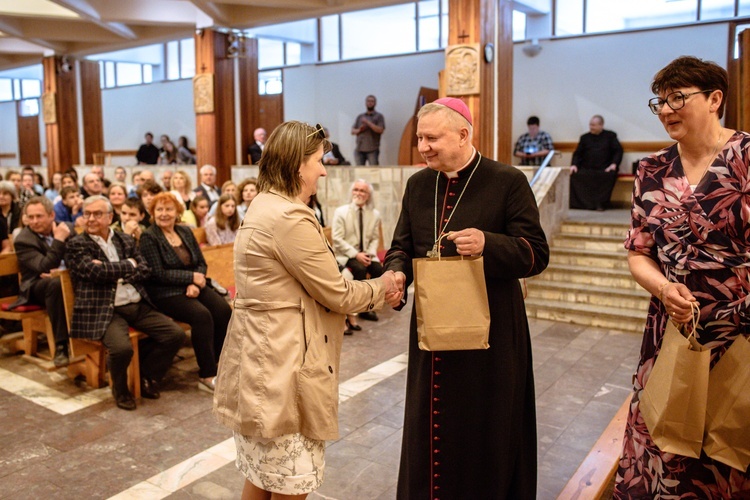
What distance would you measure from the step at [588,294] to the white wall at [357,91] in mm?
7009

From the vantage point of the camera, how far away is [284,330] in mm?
2062

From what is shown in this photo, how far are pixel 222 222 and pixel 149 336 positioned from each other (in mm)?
1799

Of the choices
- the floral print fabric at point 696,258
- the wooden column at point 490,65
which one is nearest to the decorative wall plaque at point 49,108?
Answer: the wooden column at point 490,65

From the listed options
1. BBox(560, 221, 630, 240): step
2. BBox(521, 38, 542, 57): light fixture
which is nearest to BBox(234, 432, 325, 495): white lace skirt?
BBox(560, 221, 630, 240): step

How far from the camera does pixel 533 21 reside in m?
12.2

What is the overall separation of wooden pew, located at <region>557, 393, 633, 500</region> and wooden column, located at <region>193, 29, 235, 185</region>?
946 centimetres

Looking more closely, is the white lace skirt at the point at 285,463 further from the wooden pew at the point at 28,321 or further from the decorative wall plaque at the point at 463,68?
the decorative wall plaque at the point at 463,68

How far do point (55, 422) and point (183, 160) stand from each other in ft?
43.0

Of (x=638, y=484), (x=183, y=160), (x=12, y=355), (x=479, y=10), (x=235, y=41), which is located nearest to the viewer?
(x=638, y=484)

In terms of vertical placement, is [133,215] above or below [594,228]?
above

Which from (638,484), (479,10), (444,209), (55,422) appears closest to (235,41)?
(479,10)

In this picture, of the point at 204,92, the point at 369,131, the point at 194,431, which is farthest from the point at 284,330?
the point at 369,131

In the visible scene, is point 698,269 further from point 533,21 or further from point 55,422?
point 533,21

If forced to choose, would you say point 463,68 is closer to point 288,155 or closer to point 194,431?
point 194,431
